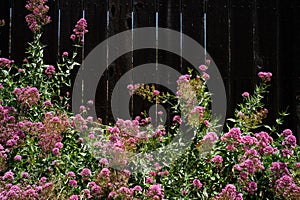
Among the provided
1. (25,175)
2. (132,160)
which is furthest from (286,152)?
(25,175)

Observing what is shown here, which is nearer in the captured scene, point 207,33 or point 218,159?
point 218,159

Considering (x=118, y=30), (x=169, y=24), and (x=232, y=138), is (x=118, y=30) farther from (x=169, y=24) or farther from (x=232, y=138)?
(x=232, y=138)

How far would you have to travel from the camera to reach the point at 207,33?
340 centimetres

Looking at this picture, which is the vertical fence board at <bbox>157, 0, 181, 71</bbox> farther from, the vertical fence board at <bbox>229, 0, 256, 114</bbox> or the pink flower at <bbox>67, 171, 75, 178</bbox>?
the pink flower at <bbox>67, 171, 75, 178</bbox>

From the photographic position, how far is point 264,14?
3451 millimetres

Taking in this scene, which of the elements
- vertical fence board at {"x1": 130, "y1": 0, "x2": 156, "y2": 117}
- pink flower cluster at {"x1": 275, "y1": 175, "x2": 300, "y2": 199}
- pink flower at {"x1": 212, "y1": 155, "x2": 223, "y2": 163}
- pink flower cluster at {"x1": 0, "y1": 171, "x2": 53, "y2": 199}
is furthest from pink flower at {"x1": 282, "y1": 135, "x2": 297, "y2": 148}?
vertical fence board at {"x1": 130, "y1": 0, "x2": 156, "y2": 117}

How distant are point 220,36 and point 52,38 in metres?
1.20

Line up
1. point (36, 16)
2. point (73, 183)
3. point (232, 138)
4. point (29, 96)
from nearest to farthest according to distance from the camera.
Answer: point (73, 183), point (232, 138), point (29, 96), point (36, 16)

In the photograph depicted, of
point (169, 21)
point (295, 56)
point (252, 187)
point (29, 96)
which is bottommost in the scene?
Answer: point (252, 187)

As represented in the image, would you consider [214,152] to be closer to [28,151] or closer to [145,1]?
[28,151]

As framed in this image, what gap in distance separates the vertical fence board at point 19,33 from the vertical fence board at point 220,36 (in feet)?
4.24

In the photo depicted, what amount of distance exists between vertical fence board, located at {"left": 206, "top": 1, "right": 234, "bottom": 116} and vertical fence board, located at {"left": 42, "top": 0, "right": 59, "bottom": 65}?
1085mm

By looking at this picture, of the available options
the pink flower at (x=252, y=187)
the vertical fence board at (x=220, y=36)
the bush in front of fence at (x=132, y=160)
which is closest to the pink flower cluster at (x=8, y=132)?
the bush in front of fence at (x=132, y=160)

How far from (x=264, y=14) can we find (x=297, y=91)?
23.9 inches
